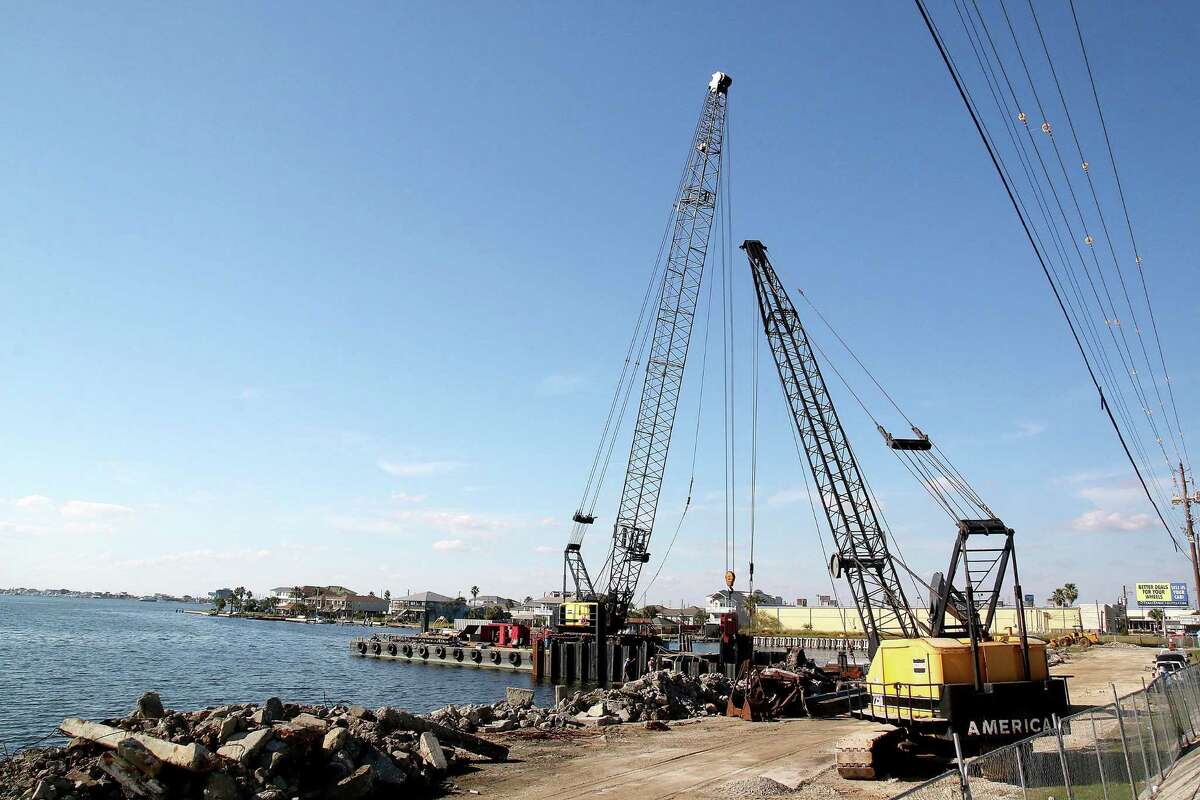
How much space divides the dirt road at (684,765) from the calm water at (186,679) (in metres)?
20.8

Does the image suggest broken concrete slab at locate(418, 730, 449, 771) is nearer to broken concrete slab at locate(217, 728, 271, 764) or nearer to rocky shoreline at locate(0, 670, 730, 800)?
rocky shoreline at locate(0, 670, 730, 800)

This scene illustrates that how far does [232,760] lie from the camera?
15.8 m

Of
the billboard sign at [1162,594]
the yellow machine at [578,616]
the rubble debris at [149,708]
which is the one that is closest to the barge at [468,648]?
the yellow machine at [578,616]

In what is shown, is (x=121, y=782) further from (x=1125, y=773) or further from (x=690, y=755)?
(x=1125, y=773)

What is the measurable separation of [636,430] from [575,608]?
1852 centimetres

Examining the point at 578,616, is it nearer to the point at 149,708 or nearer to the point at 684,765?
the point at 684,765

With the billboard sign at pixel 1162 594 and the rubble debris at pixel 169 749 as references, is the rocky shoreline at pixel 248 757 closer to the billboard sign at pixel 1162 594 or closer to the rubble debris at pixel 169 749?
the rubble debris at pixel 169 749

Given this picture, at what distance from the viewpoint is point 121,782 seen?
14977mm

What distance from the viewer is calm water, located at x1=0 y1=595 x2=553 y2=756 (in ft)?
142

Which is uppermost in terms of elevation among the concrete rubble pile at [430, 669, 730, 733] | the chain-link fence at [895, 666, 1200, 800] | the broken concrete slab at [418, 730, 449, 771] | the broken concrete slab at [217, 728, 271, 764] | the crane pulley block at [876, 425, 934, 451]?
the crane pulley block at [876, 425, 934, 451]

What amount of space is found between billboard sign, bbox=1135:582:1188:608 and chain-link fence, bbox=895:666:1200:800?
14116 centimetres

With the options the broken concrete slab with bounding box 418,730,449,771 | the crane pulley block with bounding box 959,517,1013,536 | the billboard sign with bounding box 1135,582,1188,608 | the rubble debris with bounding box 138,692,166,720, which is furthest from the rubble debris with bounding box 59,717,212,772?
the billboard sign with bounding box 1135,582,1188,608

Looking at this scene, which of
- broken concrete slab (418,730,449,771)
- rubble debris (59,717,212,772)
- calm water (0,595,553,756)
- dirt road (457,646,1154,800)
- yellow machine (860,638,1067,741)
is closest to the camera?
rubble debris (59,717,212,772)

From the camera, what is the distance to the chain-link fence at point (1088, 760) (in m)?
11.0
